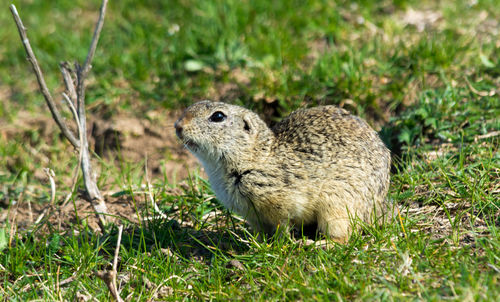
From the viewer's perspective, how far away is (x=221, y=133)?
3.89m

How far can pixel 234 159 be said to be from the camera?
3.83 meters

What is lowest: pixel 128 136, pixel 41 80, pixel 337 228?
pixel 337 228

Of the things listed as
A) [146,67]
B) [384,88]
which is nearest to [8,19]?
[146,67]

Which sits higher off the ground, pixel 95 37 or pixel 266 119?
pixel 95 37

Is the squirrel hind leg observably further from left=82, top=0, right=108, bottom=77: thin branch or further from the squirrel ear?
left=82, top=0, right=108, bottom=77: thin branch

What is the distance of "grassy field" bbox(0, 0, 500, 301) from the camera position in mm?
3230

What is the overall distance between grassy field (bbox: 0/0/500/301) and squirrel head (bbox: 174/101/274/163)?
1.69 feet

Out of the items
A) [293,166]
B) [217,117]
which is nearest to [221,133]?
[217,117]

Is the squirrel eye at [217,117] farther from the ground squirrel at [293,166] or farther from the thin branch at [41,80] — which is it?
the thin branch at [41,80]

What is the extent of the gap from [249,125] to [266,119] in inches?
67.1

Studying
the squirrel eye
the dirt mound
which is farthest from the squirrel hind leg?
the dirt mound

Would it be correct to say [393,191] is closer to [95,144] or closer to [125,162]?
[125,162]

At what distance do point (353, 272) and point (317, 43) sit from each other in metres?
3.75

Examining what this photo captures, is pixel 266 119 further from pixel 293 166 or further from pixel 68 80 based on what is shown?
pixel 68 80
